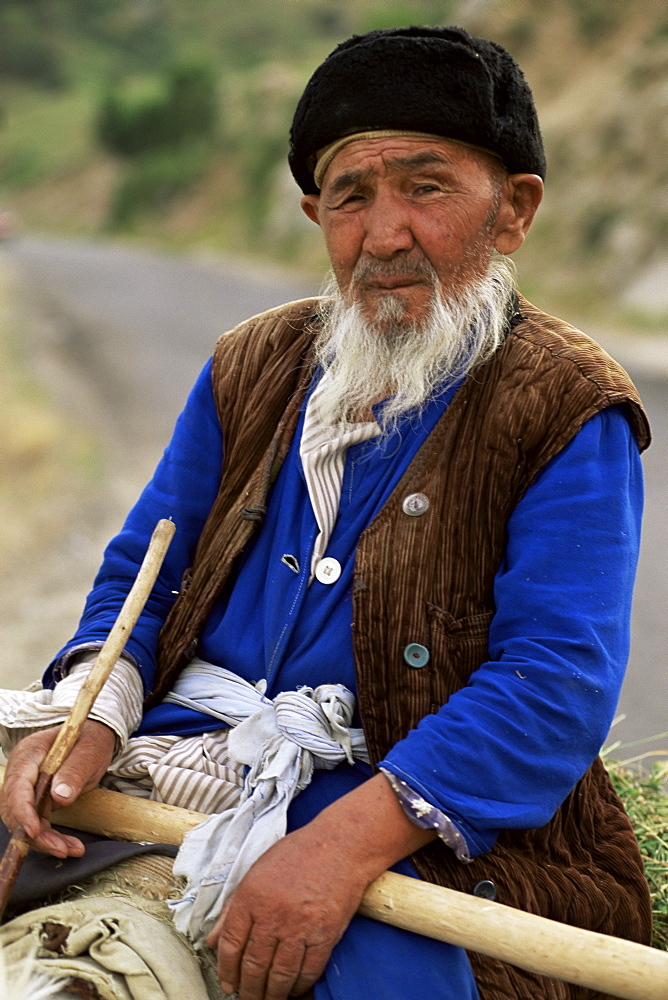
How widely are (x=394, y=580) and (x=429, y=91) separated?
3.00ft

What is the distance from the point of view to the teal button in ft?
6.63

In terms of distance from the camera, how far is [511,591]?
1.97 meters

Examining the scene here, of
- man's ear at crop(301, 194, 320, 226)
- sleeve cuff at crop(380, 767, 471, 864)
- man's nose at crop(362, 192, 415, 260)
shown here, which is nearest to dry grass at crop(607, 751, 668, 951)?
sleeve cuff at crop(380, 767, 471, 864)

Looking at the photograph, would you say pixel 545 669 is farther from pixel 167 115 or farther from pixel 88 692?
pixel 167 115

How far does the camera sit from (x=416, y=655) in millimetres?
2025

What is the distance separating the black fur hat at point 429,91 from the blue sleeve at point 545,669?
2.01 ft

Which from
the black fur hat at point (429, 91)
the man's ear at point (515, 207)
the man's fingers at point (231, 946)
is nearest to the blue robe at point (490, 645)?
the man's fingers at point (231, 946)

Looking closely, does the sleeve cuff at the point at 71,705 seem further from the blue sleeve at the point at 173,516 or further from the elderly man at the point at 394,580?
the blue sleeve at the point at 173,516

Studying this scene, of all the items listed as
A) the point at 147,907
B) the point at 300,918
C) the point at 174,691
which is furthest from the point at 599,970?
the point at 174,691

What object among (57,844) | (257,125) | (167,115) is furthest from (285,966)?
(167,115)

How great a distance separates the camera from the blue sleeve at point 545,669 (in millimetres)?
1871

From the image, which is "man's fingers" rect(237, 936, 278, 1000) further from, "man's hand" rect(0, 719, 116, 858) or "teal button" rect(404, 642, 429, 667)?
"teal button" rect(404, 642, 429, 667)

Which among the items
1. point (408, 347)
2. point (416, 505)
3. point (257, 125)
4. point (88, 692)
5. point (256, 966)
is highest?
point (257, 125)

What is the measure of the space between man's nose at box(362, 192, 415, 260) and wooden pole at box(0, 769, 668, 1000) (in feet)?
3.74
